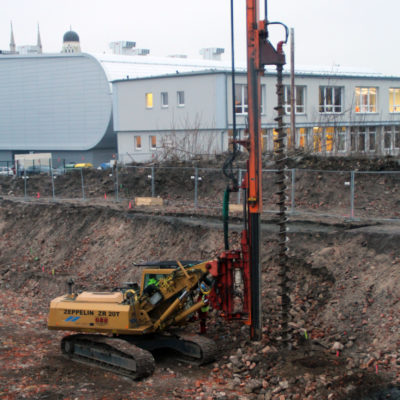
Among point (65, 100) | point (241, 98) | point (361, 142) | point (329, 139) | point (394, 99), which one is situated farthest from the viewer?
point (65, 100)

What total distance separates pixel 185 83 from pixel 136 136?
22.9 feet

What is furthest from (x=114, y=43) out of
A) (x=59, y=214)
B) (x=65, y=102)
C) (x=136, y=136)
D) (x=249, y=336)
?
(x=249, y=336)

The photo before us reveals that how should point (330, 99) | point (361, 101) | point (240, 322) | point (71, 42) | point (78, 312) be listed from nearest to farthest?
point (78, 312), point (240, 322), point (330, 99), point (361, 101), point (71, 42)

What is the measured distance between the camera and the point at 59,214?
26.4 meters

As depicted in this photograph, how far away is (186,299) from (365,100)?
1587 inches

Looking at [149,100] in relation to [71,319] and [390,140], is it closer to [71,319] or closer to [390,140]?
[390,140]

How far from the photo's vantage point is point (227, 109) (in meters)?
42.6

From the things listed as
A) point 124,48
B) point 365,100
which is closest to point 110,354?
point 365,100

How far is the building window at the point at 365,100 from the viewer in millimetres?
49219

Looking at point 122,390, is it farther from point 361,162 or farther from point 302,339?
point 361,162

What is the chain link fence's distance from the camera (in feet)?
75.3

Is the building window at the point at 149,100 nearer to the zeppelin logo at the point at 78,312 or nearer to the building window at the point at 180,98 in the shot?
the building window at the point at 180,98

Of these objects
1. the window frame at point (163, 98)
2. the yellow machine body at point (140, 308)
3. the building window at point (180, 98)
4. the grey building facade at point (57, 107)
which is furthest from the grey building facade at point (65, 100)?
the yellow machine body at point (140, 308)

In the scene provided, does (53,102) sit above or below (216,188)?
above
